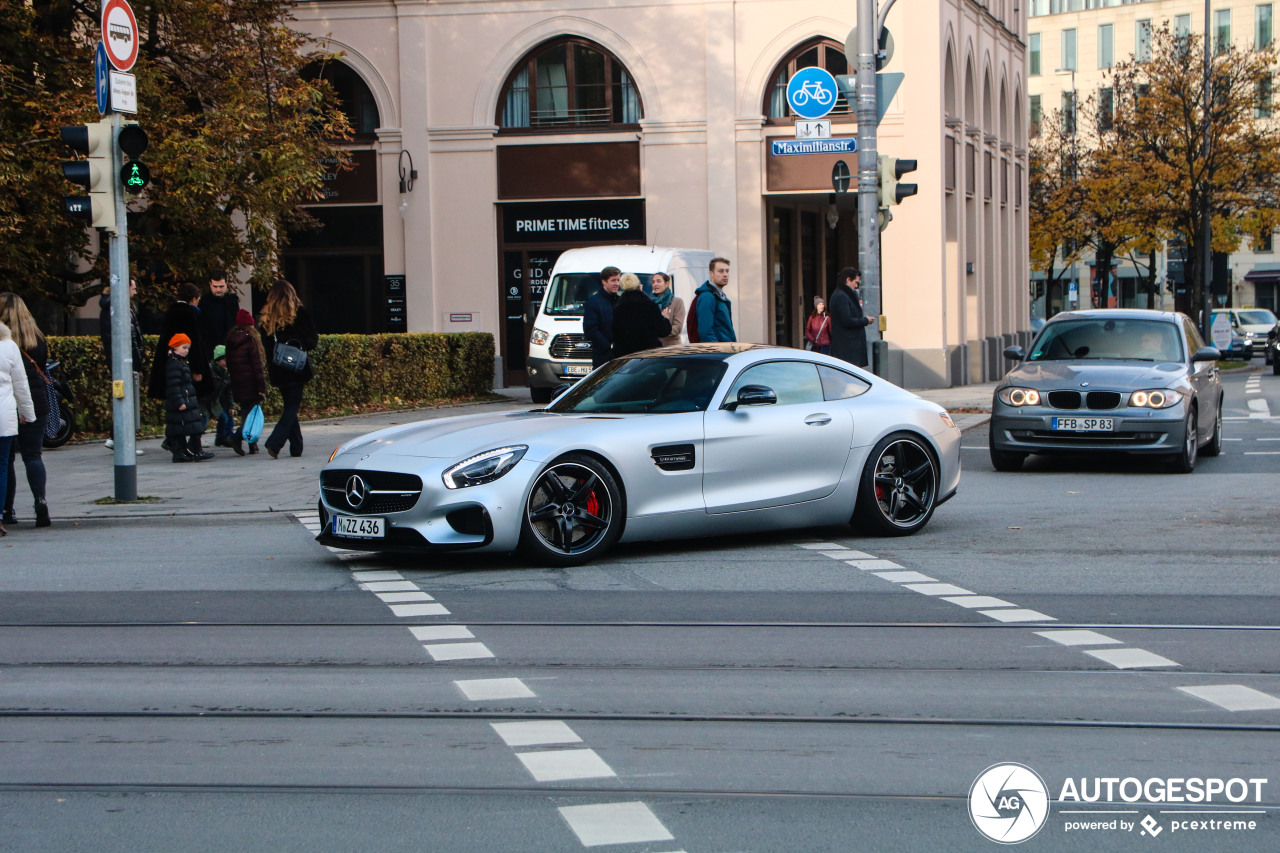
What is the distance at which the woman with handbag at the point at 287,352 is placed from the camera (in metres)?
16.2

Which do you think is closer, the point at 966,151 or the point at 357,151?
the point at 357,151

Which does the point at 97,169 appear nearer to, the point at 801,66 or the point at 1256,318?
the point at 801,66

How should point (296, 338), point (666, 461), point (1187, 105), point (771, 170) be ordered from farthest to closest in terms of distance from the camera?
point (1187, 105) < point (771, 170) < point (296, 338) < point (666, 461)

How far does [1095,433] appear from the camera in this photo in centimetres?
1455

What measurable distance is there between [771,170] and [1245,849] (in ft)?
88.2

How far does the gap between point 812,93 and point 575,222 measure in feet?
37.9

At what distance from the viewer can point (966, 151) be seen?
34500 mm

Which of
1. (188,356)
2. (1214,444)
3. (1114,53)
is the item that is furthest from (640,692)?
A: (1114,53)

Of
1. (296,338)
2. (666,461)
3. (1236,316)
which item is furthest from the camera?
(1236,316)

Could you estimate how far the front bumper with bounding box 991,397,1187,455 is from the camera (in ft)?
47.3

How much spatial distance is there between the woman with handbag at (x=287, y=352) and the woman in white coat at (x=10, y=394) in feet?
15.3

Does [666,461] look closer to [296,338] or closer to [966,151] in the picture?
[296,338]

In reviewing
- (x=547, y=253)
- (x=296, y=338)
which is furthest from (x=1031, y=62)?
(x=296, y=338)

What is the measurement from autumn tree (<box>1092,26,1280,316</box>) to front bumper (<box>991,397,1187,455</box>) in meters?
32.8
